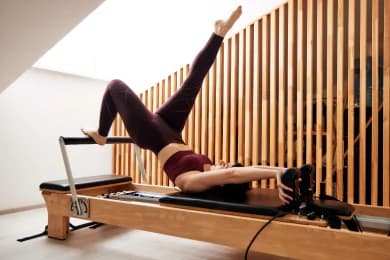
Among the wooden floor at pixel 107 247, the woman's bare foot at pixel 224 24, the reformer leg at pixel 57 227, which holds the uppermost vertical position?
the woman's bare foot at pixel 224 24

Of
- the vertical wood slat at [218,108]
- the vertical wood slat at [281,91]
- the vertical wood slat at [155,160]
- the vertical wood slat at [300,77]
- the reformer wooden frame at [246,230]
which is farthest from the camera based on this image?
the vertical wood slat at [155,160]

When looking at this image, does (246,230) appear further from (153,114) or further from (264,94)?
(264,94)

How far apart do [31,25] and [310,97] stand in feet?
7.82

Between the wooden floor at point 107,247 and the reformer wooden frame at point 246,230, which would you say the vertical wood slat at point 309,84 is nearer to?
the wooden floor at point 107,247

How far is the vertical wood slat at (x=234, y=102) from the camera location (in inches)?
132

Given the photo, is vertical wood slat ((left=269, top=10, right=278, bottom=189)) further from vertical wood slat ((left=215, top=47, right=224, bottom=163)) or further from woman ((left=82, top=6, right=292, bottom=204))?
woman ((left=82, top=6, right=292, bottom=204))

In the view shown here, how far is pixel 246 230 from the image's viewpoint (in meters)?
1.50

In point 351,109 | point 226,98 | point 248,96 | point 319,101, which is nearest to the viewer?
point 351,109

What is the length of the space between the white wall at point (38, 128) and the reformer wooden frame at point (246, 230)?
1.64m

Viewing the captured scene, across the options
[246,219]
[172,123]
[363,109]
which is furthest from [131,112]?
[363,109]

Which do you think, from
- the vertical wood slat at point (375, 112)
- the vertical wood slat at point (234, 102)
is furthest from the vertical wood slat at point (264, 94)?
the vertical wood slat at point (375, 112)

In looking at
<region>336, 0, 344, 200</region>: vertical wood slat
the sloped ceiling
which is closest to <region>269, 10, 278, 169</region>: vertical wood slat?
<region>336, 0, 344, 200</region>: vertical wood slat

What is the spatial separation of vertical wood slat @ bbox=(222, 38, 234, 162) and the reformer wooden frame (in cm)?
174

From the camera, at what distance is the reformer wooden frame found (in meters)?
1.28
